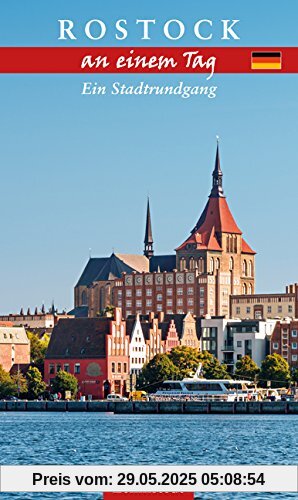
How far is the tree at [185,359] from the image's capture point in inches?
5635

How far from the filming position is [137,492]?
52.5 ft

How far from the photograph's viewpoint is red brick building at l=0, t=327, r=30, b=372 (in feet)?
489

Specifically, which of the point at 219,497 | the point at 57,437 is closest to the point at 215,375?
the point at 57,437

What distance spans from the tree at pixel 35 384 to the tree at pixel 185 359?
582 inches

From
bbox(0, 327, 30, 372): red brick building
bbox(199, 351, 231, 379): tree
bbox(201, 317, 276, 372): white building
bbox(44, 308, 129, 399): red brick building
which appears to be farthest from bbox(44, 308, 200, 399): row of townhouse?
bbox(201, 317, 276, 372): white building

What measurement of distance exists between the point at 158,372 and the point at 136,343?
15.8 meters

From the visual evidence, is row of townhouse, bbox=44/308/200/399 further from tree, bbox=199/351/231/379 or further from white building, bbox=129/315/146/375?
tree, bbox=199/351/231/379

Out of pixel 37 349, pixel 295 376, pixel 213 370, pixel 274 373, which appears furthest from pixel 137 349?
pixel 295 376

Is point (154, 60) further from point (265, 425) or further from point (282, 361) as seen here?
point (282, 361)

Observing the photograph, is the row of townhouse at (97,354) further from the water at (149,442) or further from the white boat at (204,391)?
the water at (149,442)

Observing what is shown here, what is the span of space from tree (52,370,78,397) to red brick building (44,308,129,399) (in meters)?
5.47

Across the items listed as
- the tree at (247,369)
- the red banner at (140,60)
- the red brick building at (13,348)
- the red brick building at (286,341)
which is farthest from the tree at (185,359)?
the red banner at (140,60)

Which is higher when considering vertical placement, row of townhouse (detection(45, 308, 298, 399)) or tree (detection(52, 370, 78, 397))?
row of townhouse (detection(45, 308, 298, 399))

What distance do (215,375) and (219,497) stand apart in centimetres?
10817
